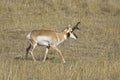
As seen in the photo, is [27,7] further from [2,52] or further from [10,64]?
[10,64]

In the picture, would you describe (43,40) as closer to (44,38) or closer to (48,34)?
(44,38)

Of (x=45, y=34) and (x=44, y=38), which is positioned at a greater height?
(x=45, y=34)

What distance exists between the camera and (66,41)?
20469 mm

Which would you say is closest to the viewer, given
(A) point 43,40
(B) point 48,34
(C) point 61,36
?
(A) point 43,40

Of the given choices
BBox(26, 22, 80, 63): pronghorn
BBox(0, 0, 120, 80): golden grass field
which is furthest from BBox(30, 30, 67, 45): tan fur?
BBox(0, 0, 120, 80): golden grass field

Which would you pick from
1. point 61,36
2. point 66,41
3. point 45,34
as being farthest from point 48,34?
point 66,41

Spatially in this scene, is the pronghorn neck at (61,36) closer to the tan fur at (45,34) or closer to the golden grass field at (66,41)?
the tan fur at (45,34)

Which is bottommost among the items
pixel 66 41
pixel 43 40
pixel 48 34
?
pixel 66 41

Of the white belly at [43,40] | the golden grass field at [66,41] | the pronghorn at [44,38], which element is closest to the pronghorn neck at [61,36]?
the pronghorn at [44,38]

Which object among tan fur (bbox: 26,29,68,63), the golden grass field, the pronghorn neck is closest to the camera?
the golden grass field

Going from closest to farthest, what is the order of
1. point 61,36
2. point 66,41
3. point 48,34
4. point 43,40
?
point 43,40
point 48,34
point 61,36
point 66,41

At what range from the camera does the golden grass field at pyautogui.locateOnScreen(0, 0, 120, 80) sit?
12.4 m

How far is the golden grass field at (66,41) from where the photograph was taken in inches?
486

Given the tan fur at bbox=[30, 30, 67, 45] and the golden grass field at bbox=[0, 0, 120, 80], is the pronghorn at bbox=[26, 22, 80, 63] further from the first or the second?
the golden grass field at bbox=[0, 0, 120, 80]
